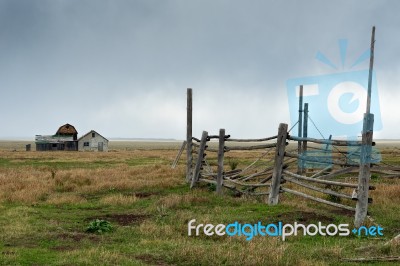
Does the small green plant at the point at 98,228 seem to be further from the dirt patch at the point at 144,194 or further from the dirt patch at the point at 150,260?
the dirt patch at the point at 144,194

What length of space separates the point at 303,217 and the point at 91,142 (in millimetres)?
56674

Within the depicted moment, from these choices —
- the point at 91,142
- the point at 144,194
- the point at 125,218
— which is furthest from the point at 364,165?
the point at 91,142

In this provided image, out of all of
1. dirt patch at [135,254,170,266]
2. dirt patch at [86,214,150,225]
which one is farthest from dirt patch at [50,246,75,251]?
dirt patch at [86,214,150,225]

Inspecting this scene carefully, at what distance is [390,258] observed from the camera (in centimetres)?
621

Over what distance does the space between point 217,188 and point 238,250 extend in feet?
23.5

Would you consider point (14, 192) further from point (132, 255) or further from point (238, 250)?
point (238, 250)

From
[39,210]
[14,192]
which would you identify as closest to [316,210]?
[39,210]

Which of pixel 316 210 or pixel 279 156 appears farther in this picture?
pixel 279 156

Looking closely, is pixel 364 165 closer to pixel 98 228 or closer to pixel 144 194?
pixel 98 228

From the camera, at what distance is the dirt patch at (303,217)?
8.98m

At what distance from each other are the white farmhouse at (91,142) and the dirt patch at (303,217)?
55.6 metres

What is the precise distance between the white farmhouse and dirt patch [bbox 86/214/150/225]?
5356cm

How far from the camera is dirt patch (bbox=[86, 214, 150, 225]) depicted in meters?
9.50

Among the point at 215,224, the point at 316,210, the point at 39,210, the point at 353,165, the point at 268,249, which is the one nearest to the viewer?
the point at 268,249
